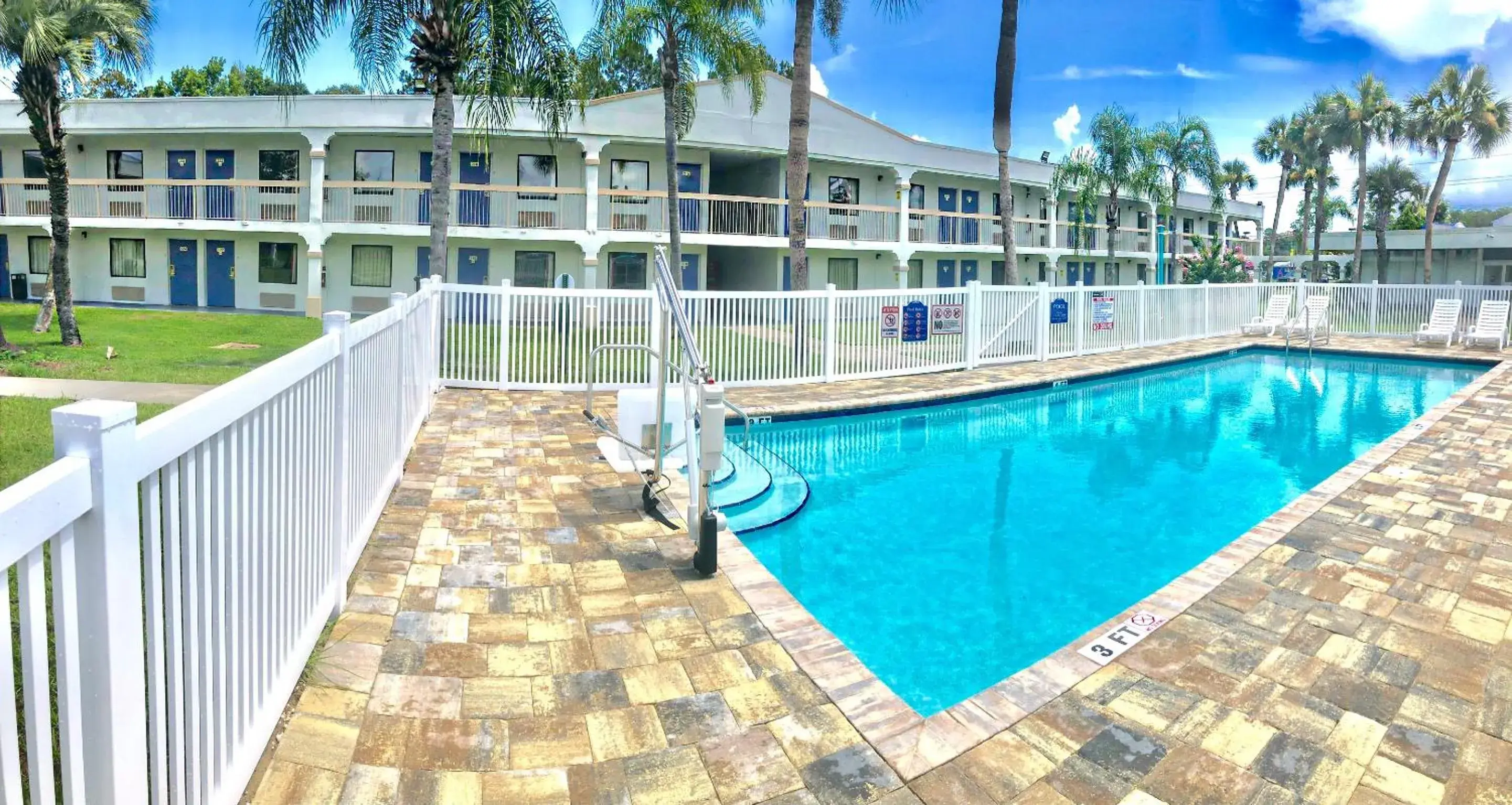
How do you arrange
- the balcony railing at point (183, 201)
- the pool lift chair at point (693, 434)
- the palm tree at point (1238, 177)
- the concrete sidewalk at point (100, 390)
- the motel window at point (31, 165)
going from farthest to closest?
the palm tree at point (1238, 177)
the motel window at point (31, 165)
the balcony railing at point (183, 201)
the concrete sidewalk at point (100, 390)
the pool lift chair at point (693, 434)

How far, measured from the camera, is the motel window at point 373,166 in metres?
23.6

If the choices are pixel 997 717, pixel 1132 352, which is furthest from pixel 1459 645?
pixel 1132 352

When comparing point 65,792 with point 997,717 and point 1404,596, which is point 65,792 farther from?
point 1404,596

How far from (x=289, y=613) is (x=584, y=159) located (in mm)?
21401

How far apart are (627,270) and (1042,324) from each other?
12.2m

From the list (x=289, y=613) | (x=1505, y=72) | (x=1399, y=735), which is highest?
(x=1505, y=72)

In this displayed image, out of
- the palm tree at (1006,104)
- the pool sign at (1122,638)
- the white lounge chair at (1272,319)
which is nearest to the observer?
the pool sign at (1122,638)

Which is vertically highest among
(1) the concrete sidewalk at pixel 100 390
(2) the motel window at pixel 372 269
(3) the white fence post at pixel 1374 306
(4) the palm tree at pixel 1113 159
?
(4) the palm tree at pixel 1113 159

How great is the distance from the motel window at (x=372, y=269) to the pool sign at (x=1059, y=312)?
17.1m

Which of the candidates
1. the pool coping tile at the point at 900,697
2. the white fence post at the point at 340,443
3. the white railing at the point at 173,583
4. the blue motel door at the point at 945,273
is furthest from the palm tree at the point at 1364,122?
the white railing at the point at 173,583

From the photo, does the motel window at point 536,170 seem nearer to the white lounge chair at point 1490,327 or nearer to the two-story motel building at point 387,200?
the two-story motel building at point 387,200

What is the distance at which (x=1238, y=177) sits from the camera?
5425 cm

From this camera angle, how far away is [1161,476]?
913cm

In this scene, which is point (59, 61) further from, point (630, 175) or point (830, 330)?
point (830, 330)
